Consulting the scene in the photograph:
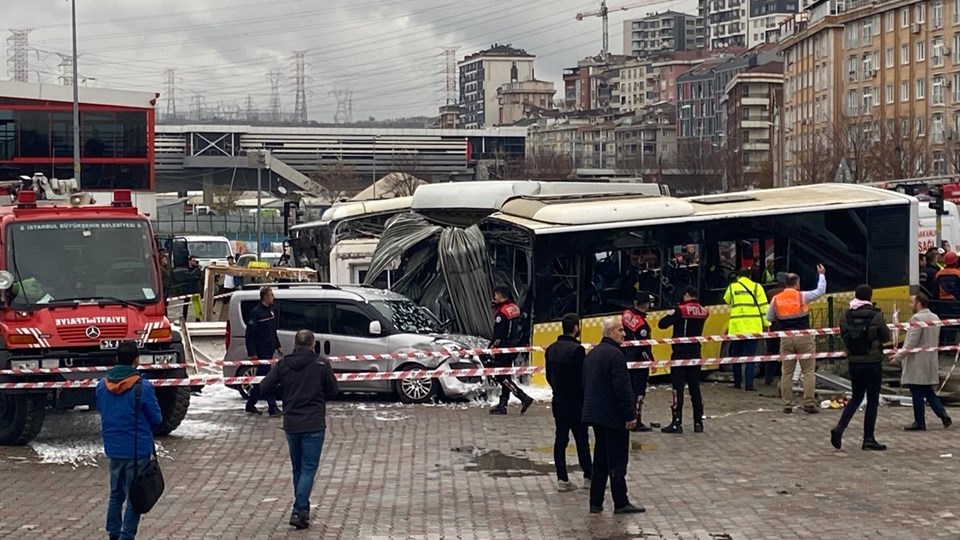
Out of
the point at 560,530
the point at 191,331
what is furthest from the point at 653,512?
the point at 191,331

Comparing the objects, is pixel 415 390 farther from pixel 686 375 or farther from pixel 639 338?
pixel 686 375

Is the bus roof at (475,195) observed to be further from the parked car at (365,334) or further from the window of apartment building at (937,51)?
the window of apartment building at (937,51)

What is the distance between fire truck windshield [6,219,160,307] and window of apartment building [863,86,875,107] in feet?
273

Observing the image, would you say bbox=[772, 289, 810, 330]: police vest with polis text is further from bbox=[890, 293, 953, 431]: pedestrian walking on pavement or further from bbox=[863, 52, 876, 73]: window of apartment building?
bbox=[863, 52, 876, 73]: window of apartment building

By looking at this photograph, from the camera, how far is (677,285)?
909 inches

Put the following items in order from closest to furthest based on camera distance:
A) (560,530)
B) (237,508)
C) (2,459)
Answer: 1. (560,530)
2. (237,508)
3. (2,459)

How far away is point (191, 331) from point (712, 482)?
12.6 metres

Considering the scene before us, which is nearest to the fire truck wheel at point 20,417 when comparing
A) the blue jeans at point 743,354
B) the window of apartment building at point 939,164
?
the blue jeans at point 743,354

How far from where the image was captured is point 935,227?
36062 millimetres

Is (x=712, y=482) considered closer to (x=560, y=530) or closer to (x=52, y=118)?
(x=560, y=530)

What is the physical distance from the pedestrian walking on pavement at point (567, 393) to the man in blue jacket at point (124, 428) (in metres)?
4.12

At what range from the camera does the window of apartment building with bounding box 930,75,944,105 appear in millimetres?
87938

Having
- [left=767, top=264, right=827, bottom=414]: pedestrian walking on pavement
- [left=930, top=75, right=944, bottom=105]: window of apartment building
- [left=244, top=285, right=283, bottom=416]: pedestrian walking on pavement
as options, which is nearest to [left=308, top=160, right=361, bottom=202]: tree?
[left=930, top=75, right=944, bottom=105]: window of apartment building

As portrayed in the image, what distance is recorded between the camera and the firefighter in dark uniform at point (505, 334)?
65.5 ft
